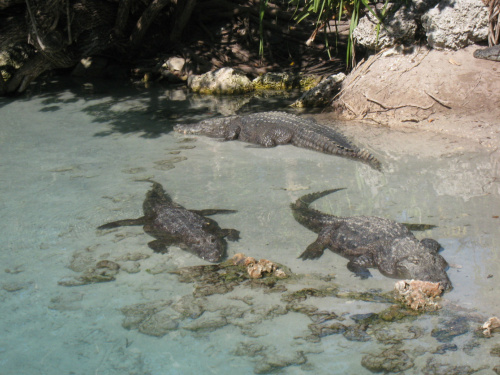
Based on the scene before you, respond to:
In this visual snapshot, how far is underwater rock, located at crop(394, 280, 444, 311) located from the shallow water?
0.31ft

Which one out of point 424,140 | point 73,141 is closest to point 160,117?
point 73,141

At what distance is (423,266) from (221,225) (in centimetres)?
191

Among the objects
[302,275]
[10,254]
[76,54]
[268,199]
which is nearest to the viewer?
[302,275]

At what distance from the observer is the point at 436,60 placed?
327 inches

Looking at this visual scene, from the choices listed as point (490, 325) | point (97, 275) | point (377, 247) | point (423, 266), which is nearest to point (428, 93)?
point (377, 247)

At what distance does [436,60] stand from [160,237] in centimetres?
574

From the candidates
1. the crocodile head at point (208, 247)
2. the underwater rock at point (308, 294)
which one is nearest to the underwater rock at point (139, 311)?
the crocodile head at point (208, 247)

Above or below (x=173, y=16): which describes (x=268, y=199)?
below

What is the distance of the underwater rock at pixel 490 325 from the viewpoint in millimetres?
3281

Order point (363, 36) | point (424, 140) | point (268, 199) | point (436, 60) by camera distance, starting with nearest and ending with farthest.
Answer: point (268, 199), point (424, 140), point (436, 60), point (363, 36)

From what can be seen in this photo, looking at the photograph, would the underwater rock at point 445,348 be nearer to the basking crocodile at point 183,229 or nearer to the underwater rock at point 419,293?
the underwater rock at point 419,293

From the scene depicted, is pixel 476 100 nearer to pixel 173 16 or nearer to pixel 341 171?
pixel 341 171

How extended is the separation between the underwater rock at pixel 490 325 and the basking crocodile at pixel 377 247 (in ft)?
1.67

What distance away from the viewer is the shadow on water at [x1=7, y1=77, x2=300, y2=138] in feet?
28.5
